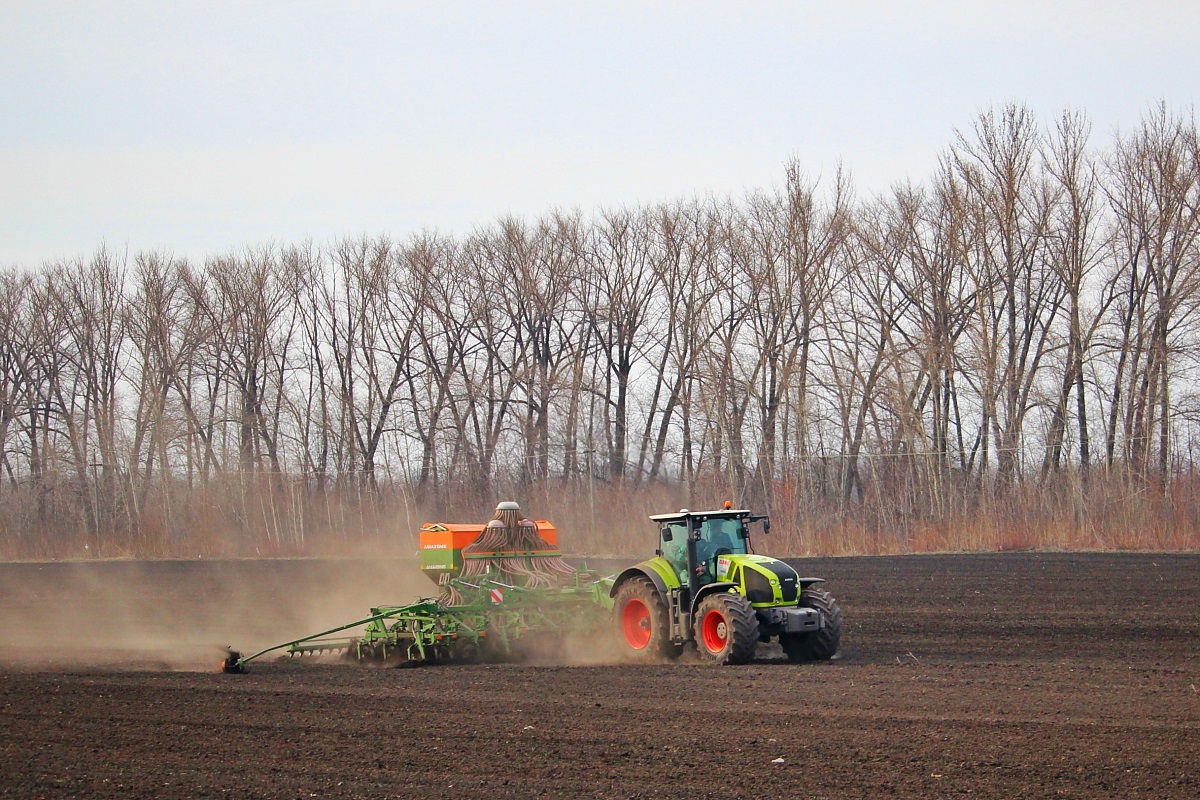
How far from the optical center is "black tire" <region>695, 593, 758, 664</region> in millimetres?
13430

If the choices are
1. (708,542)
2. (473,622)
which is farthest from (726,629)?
(473,622)

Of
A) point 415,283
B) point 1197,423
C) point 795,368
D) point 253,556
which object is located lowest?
point 253,556

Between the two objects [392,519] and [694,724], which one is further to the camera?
[392,519]

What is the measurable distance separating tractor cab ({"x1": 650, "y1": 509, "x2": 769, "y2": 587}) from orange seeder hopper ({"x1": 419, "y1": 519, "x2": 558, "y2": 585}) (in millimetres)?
3415

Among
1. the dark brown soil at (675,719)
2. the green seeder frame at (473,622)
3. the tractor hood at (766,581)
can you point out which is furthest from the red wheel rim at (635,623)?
the tractor hood at (766,581)

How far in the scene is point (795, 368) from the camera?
37938mm

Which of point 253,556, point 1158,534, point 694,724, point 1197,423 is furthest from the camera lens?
point 253,556

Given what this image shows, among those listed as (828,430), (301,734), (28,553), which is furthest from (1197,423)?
(28,553)

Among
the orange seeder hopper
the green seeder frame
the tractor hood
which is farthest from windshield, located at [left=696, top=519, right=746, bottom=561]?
the orange seeder hopper

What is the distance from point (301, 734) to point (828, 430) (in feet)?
94.0

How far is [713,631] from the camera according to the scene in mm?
14102

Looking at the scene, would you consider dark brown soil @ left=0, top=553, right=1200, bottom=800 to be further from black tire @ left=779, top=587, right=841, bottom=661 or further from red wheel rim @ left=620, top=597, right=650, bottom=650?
red wheel rim @ left=620, top=597, right=650, bottom=650

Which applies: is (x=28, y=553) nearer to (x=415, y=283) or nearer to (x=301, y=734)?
(x=415, y=283)

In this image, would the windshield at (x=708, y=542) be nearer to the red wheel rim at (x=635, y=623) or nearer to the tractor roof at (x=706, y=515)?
the tractor roof at (x=706, y=515)
